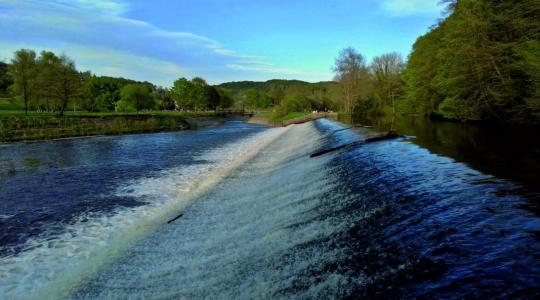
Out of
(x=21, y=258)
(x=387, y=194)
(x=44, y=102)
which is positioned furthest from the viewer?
(x=44, y=102)

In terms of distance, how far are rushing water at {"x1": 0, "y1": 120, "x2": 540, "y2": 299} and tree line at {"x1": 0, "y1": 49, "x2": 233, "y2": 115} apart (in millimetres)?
59156

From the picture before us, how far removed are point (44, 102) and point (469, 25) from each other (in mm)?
70321

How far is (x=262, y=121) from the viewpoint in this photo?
94062 mm

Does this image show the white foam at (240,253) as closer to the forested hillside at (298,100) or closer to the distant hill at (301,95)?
the forested hillside at (298,100)

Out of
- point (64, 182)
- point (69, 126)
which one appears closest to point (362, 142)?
point (64, 182)

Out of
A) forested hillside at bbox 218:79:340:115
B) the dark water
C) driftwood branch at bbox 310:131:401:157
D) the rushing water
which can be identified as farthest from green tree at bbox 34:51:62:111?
driftwood branch at bbox 310:131:401:157

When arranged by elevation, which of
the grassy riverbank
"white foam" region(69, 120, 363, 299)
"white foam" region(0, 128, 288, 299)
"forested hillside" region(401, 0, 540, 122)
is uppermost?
"forested hillside" region(401, 0, 540, 122)

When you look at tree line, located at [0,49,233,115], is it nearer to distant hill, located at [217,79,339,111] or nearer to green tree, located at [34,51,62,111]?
green tree, located at [34,51,62,111]

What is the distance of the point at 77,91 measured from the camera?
6912 cm

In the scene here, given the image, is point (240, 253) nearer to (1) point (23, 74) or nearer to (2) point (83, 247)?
(2) point (83, 247)

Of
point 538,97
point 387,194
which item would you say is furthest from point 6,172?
point 538,97

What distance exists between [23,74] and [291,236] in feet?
249

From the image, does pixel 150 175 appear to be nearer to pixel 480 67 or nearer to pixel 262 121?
pixel 480 67

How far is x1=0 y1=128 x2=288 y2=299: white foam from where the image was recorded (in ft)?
24.6
